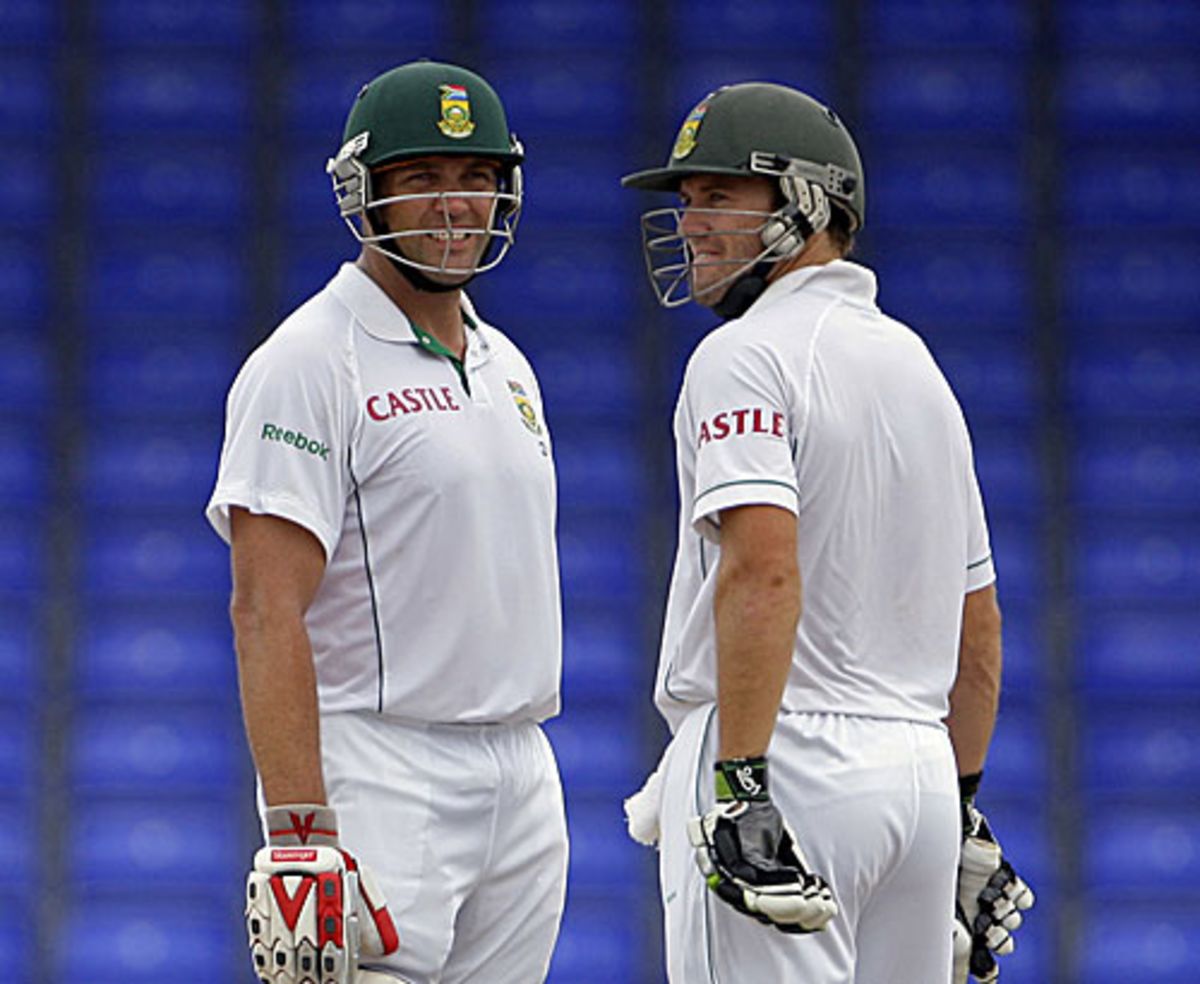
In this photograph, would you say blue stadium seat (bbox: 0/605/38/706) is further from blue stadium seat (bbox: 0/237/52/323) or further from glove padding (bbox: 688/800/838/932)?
glove padding (bbox: 688/800/838/932)

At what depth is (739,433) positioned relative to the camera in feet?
8.84

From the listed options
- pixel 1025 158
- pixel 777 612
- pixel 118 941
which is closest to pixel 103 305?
pixel 118 941

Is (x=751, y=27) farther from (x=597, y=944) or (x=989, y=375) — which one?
(x=597, y=944)

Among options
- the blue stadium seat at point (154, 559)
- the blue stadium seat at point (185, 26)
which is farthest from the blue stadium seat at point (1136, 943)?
the blue stadium seat at point (185, 26)

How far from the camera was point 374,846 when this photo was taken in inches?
107

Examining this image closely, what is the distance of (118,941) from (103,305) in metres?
1.54

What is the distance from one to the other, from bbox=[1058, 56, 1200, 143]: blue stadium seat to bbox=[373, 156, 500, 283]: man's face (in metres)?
3.72

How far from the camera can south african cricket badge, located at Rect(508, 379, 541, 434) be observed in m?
2.94

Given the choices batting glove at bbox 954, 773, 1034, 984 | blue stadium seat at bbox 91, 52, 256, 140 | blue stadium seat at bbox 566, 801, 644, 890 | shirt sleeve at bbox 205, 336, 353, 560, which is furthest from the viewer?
blue stadium seat at bbox 91, 52, 256, 140

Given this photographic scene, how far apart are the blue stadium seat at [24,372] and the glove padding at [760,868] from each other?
3.68 metres

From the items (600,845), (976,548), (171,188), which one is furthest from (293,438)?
(171,188)

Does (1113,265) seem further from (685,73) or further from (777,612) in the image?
(777,612)

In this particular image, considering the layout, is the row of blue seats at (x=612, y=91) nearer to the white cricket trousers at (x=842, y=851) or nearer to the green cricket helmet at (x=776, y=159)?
the green cricket helmet at (x=776, y=159)

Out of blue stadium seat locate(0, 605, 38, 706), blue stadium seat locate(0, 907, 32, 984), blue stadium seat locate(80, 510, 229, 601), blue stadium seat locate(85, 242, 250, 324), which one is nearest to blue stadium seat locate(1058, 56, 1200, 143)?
blue stadium seat locate(85, 242, 250, 324)
